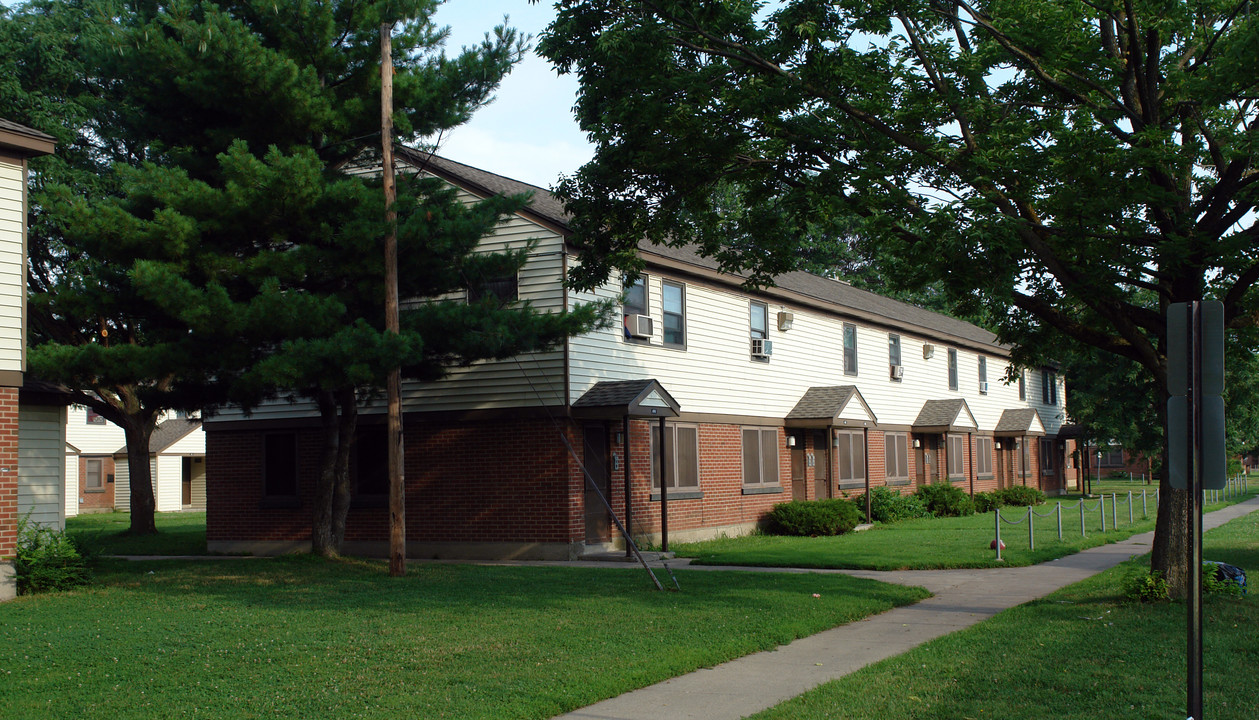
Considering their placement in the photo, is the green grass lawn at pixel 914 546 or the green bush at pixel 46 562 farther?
the green grass lawn at pixel 914 546

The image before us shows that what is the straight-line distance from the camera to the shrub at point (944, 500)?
3044 cm

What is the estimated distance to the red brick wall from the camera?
13.0m

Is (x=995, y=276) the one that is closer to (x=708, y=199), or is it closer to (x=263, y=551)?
(x=708, y=199)

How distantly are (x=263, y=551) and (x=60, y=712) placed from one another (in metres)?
15.0

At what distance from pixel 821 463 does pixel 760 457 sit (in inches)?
137

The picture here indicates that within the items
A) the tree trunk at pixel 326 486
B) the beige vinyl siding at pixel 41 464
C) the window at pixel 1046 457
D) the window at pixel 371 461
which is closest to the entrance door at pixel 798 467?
the window at pixel 371 461

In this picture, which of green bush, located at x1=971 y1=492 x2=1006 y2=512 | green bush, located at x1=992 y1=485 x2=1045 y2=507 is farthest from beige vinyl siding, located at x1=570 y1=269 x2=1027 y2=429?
green bush, located at x1=992 y1=485 x2=1045 y2=507

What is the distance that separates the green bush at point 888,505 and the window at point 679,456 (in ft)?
22.5

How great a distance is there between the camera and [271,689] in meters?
8.00

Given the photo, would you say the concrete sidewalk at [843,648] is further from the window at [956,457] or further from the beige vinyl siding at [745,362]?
the window at [956,457]

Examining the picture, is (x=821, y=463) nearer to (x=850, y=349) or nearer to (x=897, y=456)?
(x=850, y=349)

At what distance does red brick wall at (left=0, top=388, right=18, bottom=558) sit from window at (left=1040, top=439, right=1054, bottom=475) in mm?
38989

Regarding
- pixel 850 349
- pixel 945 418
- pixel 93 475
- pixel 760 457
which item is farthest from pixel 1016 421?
pixel 93 475

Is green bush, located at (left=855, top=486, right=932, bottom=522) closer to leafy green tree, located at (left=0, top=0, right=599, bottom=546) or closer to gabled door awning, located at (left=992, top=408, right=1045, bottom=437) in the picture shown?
gabled door awning, located at (left=992, top=408, right=1045, bottom=437)
